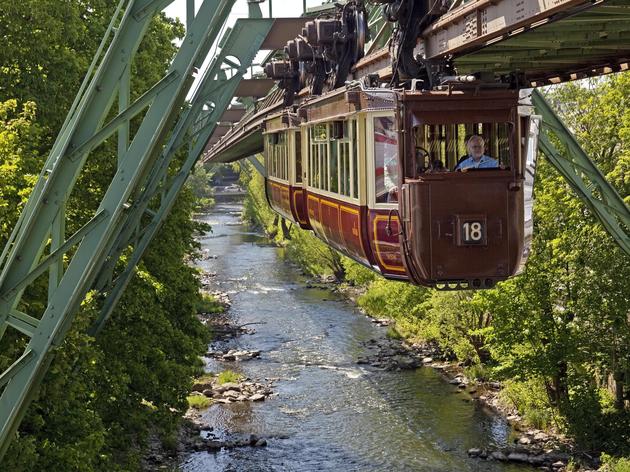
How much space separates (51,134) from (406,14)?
29.0 ft

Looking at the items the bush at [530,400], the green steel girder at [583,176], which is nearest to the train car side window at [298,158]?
the green steel girder at [583,176]

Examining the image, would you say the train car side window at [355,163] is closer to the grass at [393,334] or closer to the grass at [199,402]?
the grass at [199,402]

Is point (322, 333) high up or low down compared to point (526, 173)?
down

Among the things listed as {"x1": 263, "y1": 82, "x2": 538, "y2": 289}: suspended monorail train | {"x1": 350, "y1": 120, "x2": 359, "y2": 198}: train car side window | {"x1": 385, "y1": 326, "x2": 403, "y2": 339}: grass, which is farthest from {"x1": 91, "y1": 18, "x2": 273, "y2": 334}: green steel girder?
{"x1": 385, "y1": 326, "x2": 403, "y2": 339}: grass

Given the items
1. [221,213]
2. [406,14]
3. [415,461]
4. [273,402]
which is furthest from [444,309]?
[221,213]

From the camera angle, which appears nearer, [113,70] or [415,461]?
[113,70]

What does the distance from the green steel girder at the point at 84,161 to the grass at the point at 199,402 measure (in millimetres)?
19340

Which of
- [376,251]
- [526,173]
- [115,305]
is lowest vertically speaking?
[115,305]

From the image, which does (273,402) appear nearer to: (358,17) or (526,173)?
(358,17)

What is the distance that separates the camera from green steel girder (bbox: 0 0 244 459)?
7.25m

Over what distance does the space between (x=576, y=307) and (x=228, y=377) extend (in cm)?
1122

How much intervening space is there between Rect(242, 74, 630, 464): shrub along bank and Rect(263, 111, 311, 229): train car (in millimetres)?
5572

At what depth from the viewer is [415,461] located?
21438 millimetres

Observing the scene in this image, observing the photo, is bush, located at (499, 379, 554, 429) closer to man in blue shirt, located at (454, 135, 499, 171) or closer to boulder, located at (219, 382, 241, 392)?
boulder, located at (219, 382, 241, 392)
